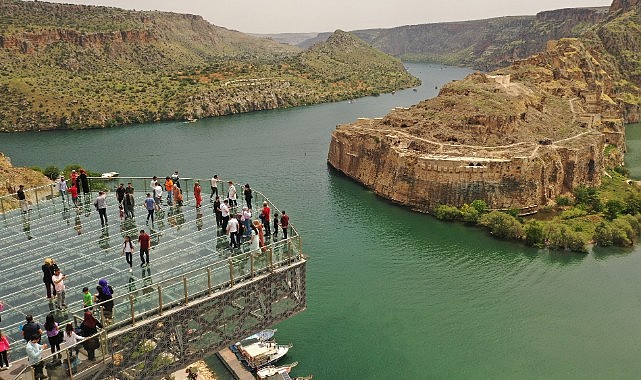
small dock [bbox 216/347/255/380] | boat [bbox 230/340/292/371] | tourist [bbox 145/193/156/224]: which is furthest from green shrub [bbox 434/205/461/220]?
tourist [bbox 145/193/156/224]

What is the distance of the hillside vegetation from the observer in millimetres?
122688

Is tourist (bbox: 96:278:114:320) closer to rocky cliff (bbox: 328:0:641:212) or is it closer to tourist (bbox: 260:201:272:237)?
tourist (bbox: 260:201:272:237)

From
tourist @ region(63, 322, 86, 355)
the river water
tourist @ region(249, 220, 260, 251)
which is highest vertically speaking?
tourist @ region(249, 220, 260, 251)

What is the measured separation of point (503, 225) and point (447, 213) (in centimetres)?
626

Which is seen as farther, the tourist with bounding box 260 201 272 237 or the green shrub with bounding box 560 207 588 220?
the green shrub with bounding box 560 207 588 220

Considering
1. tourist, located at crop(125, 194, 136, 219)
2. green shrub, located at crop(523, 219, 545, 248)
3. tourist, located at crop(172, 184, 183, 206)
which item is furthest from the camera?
green shrub, located at crop(523, 219, 545, 248)

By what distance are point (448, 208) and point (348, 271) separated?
54.6 feet

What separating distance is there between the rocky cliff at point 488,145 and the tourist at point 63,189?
3921 cm

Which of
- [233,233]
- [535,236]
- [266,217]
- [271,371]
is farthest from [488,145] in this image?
[233,233]

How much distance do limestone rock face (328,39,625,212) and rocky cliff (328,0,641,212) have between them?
103 millimetres

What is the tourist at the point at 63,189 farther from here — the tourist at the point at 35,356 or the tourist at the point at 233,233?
the tourist at the point at 35,356

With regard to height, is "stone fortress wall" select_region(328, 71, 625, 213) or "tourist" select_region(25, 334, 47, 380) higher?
"tourist" select_region(25, 334, 47, 380)

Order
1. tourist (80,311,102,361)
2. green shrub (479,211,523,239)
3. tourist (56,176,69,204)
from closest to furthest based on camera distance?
tourist (80,311,102,361) < tourist (56,176,69,204) < green shrub (479,211,523,239)

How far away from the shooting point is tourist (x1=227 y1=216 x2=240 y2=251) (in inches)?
917
